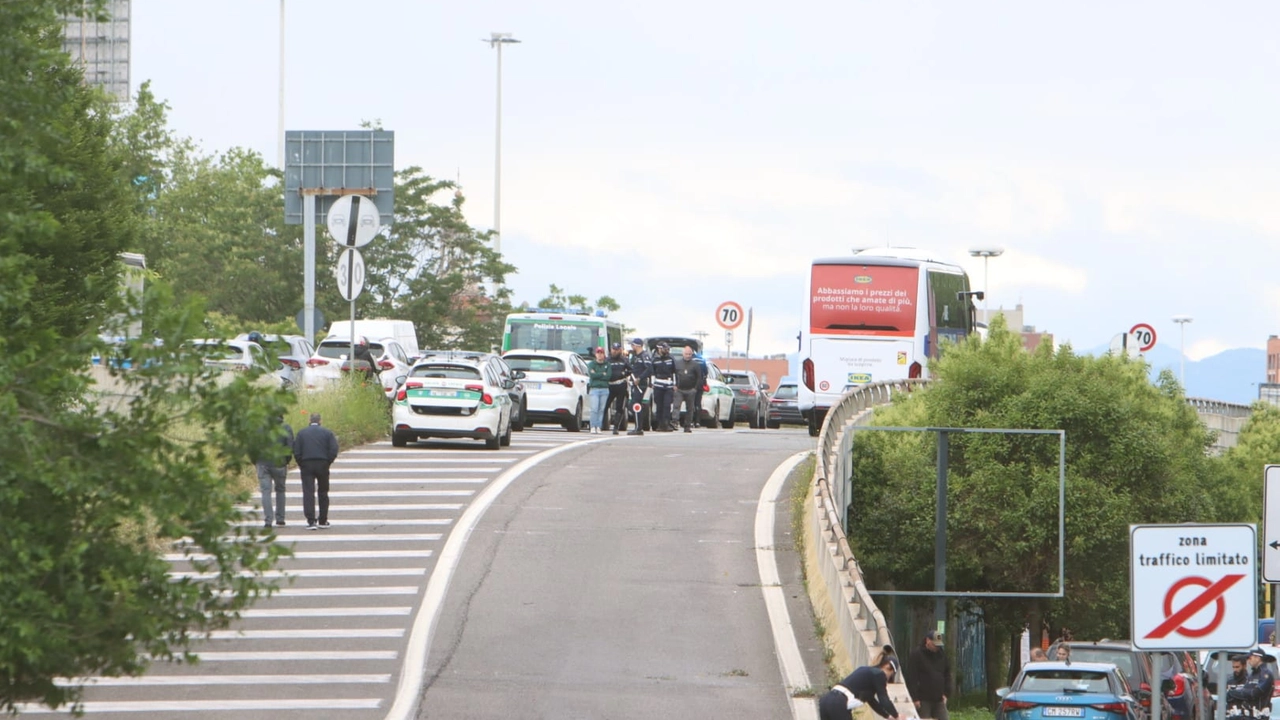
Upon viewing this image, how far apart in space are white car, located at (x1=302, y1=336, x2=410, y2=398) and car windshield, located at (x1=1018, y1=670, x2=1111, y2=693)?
20.5m

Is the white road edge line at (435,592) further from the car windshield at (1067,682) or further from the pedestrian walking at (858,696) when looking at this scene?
the car windshield at (1067,682)

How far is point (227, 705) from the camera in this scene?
55.0ft

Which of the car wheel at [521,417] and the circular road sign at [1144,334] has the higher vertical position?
the circular road sign at [1144,334]

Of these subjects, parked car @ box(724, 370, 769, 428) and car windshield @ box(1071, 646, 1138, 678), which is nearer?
car windshield @ box(1071, 646, 1138, 678)

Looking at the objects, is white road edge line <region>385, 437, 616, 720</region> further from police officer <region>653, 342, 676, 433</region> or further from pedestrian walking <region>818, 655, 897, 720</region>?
police officer <region>653, 342, 676, 433</region>

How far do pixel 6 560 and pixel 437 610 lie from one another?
12362 millimetres

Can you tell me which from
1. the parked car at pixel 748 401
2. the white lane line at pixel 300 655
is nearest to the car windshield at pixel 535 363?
the parked car at pixel 748 401

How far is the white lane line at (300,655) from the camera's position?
18812 millimetres

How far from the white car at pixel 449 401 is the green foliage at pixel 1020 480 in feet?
25.4

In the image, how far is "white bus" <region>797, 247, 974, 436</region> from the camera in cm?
3784

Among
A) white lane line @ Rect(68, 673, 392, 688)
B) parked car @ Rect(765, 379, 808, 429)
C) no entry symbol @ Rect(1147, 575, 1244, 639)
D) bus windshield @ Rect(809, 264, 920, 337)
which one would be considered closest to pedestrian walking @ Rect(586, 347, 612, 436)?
bus windshield @ Rect(809, 264, 920, 337)

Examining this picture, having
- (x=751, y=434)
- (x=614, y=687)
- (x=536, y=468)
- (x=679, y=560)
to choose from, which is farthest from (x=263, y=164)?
(x=614, y=687)

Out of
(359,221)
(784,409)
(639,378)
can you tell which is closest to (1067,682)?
(359,221)

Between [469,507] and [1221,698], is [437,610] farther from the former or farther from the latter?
[1221,698]
